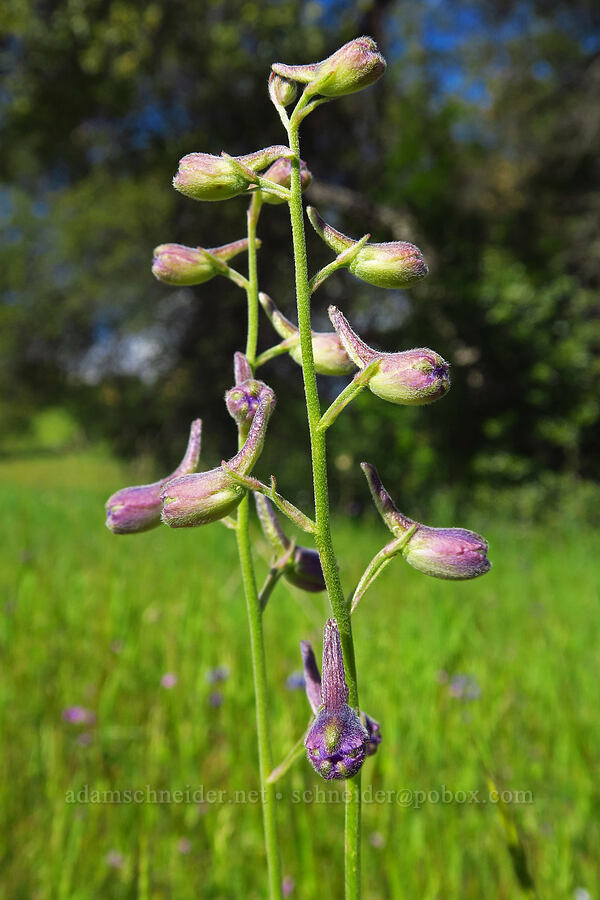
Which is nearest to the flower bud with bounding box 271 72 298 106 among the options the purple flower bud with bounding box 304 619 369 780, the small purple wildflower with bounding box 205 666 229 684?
the purple flower bud with bounding box 304 619 369 780

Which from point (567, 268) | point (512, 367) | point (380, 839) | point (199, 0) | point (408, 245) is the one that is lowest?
point (380, 839)

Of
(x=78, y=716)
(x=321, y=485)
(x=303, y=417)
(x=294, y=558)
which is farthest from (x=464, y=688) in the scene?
(x=303, y=417)

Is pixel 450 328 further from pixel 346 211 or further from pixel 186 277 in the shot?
pixel 186 277

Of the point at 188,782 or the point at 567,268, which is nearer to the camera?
the point at 188,782

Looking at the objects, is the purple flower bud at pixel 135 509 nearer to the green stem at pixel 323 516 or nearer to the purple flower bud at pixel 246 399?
the purple flower bud at pixel 246 399

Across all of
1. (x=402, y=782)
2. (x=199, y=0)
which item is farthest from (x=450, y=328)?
(x=402, y=782)

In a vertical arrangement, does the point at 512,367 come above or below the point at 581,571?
above
